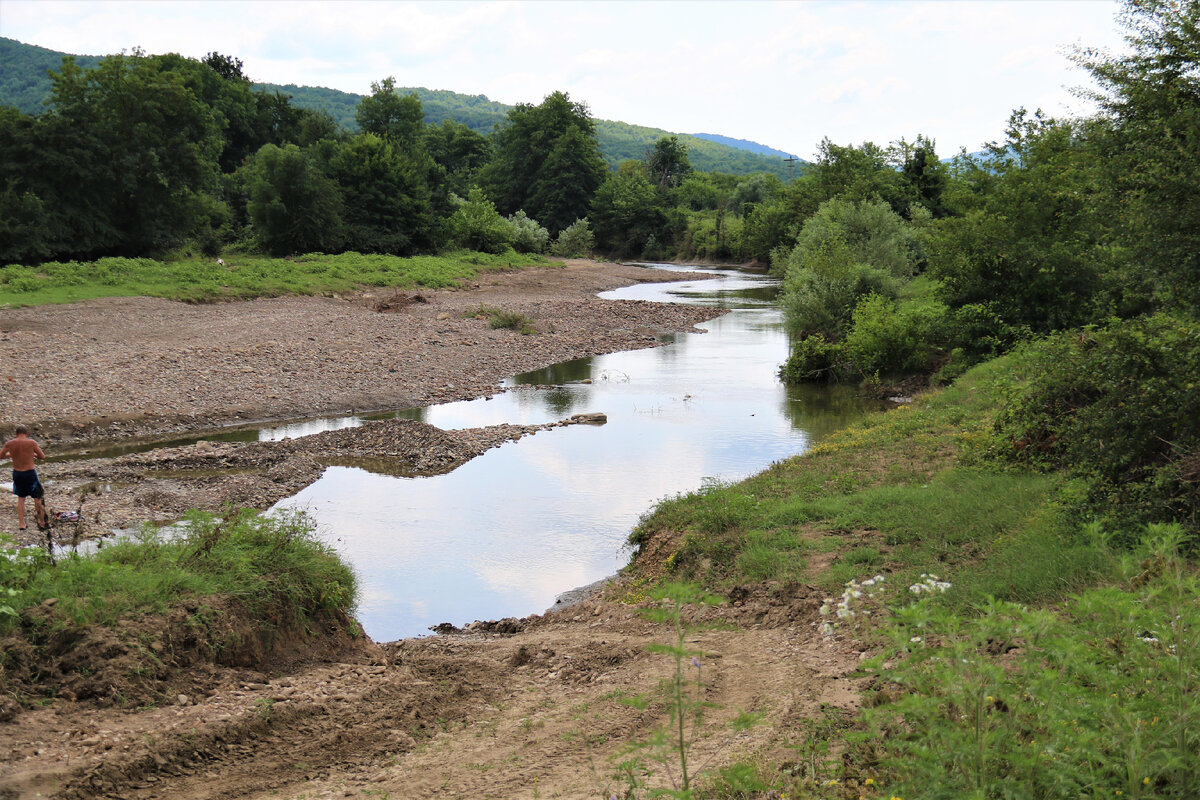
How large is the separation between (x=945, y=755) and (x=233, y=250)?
55673mm

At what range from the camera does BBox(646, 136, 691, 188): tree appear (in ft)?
416

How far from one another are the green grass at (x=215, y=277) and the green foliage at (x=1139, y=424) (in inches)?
1249

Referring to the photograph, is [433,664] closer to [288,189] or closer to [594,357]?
[594,357]

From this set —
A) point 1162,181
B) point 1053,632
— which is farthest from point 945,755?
point 1162,181

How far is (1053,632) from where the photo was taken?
4551mm

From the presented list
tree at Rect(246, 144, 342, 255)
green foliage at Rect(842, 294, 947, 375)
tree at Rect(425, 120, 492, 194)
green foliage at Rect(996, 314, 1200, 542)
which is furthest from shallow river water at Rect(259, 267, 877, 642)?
tree at Rect(425, 120, 492, 194)

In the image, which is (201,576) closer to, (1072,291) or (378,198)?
(1072,291)

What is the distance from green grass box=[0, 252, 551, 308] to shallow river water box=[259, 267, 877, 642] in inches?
637

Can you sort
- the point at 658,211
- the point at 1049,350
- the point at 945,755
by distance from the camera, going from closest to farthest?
1. the point at 945,755
2. the point at 1049,350
3. the point at 658,211

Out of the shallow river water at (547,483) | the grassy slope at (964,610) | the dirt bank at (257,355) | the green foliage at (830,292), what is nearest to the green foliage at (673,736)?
the grassy slope at (964,610)

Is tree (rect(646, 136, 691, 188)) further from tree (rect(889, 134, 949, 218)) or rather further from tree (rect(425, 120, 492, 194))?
tree (rect(889, 134, 949, 218))

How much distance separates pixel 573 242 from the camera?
8512 centimetres

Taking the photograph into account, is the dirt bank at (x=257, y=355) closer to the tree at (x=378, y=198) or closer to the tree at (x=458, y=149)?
the tree at (x=378, y=198)

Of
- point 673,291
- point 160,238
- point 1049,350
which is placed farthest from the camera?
point 673,291
